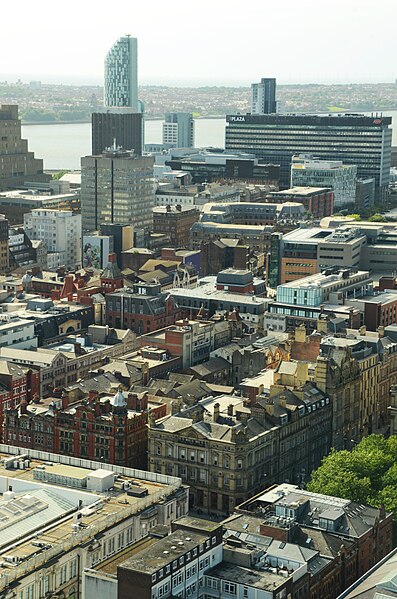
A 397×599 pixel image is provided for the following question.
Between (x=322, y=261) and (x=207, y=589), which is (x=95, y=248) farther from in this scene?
(x=207, y=589)

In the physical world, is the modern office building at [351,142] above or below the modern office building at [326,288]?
above

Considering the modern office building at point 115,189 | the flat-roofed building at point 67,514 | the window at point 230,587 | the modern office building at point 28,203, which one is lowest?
the window at point 230,587

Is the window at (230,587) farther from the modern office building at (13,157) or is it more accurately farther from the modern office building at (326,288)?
the modern office building at (13,157)

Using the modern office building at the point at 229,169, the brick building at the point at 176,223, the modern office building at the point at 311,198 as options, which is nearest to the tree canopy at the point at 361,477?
the brick building at the point at 176,223

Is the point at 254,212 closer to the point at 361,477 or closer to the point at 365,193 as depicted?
the point at 365,193

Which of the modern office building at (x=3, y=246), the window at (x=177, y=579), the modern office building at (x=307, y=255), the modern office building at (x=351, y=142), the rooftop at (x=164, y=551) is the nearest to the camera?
the rooftop at (x=164, y=551)

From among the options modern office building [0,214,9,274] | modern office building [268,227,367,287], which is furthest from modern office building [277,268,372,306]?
modern office building [0,214,9,274]

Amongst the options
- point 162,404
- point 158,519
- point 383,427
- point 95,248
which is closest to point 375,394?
point 383,427

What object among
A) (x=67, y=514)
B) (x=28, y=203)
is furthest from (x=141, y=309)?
(x=28, y=203)
